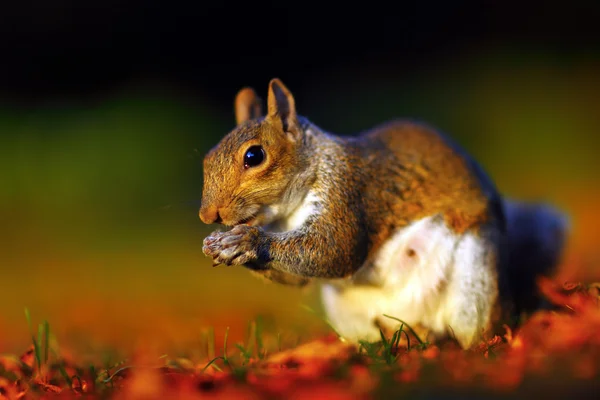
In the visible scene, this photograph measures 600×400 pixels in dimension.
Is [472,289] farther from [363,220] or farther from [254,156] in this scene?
[254,156]

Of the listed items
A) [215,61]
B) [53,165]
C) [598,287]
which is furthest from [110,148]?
[598,287]

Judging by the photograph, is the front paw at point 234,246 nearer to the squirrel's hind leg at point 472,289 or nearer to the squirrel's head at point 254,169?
the squirrel's head at point 254,169

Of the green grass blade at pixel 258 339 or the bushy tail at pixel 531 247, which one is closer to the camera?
the green grass blade at pixel 258 339

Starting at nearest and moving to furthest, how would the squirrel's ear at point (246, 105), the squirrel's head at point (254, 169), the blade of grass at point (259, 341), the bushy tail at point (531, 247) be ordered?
1. the squirrel's head at point (254, 169)
2. the blade of grass at point (259, 341)
3. the squirrel's ear at point (246, 105)
4. the bushy tail at point (531, 247)

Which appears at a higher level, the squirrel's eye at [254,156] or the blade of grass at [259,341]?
the squirrel's eye at [254,156]

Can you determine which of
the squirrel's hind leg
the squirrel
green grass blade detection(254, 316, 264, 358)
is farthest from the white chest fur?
the squirrel's hind leg

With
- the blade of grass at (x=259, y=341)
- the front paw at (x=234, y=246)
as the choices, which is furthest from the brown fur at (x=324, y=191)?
the blade of grass at (x=259, y=341)

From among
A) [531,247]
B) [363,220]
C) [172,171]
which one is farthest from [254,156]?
[172,171]
